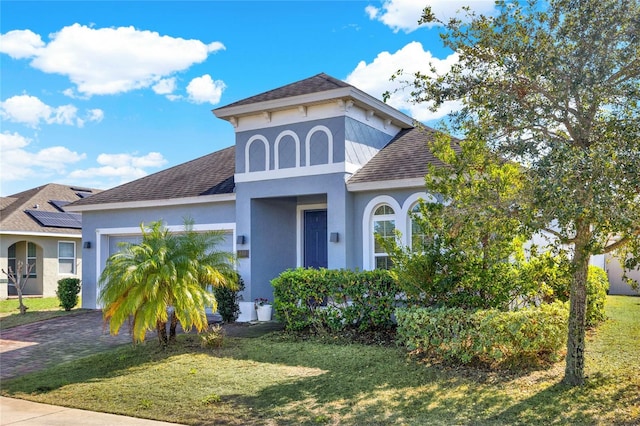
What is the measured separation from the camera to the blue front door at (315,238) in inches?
609

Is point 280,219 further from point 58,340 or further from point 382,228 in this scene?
point 58,340

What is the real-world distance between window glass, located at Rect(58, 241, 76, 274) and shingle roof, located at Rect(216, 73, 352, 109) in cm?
1556

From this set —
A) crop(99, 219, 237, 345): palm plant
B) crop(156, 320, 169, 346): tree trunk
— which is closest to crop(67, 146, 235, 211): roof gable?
crop(99, 219, 237, 345): palm plant

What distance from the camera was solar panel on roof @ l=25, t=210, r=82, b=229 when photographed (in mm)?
25344

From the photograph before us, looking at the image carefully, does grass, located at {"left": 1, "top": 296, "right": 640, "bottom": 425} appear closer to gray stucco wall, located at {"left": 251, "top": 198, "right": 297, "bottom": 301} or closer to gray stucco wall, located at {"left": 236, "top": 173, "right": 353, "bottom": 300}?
gray stucco wall, located at {"left": 236, "top": 173, "right": 353, "bottom": 300}

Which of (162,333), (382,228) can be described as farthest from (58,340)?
(382,228)

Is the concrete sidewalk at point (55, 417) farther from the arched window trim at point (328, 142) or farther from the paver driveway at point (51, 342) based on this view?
the arched window trim at point (328, 142)

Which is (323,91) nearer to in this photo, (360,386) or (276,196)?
(276,196)

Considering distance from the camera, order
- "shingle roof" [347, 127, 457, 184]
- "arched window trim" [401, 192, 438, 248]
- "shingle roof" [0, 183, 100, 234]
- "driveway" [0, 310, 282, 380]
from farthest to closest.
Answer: "shingle roof" [0, 183, 100, 234], "shingle roof" [347, 127, 457, 184], "arched window trim" [401, 192, 438, 248], "driveway" [0, 310, 282, 380]

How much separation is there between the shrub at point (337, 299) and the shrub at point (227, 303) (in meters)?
2.50

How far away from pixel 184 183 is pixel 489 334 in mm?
11409

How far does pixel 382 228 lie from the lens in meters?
13.4

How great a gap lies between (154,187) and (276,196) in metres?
5.38

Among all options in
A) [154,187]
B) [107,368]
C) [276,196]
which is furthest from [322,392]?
[154,187]
